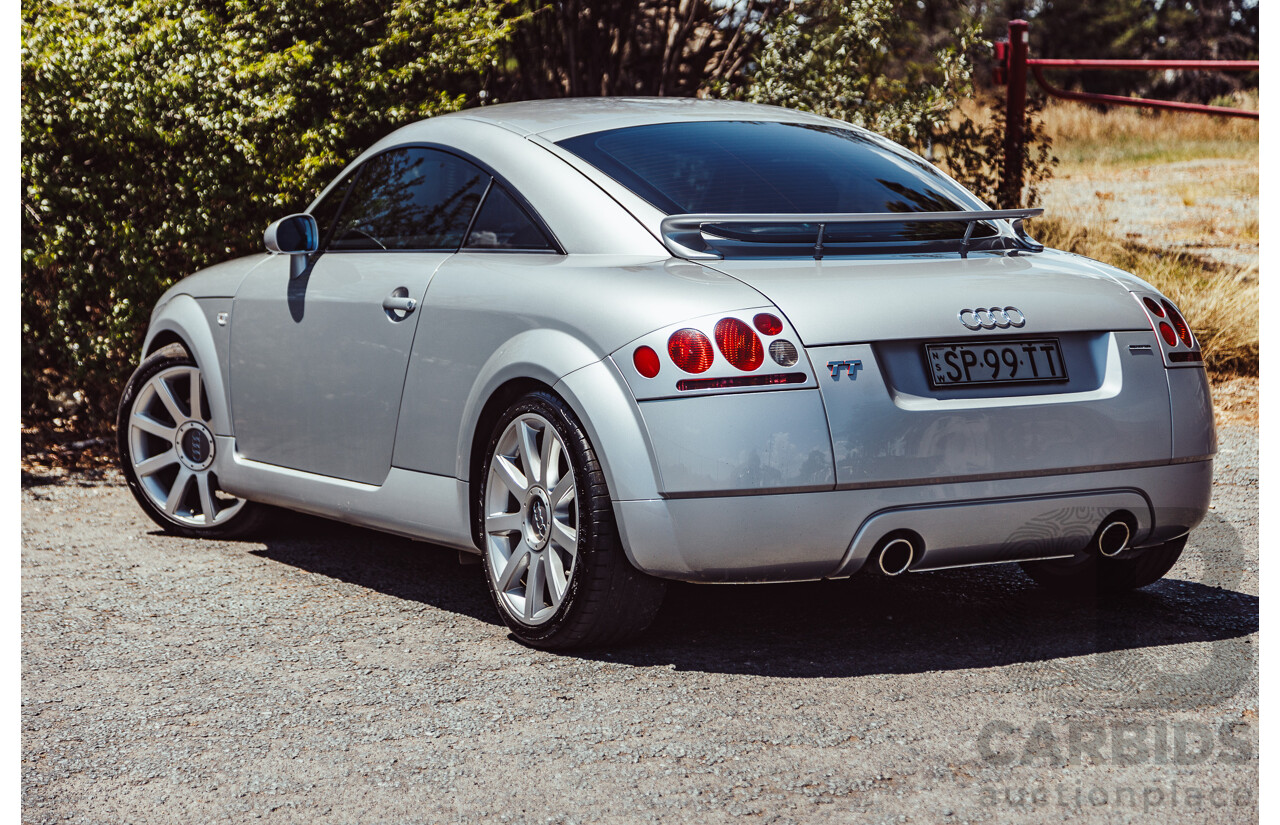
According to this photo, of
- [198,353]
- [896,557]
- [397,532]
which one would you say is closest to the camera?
[896,557]

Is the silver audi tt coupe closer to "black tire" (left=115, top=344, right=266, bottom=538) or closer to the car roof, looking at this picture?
the car roof

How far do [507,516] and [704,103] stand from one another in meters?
1.83

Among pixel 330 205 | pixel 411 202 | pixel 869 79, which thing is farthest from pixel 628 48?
pixel 411 202

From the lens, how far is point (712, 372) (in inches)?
144

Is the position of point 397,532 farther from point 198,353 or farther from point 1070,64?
point 1070,64

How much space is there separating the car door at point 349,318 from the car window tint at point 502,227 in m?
0.08

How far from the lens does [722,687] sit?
3.83 metres

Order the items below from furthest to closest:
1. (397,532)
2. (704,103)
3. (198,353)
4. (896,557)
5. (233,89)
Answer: (233,89) → (198,353) → (704,103) → (397,532) → (896,557)

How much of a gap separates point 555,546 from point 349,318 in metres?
1.33

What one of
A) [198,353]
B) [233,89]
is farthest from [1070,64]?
[198,353]

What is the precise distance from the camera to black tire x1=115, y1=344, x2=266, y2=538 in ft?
19.2

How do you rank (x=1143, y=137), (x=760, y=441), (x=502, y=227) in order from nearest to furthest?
(x=760, y=441), (x=502, y=227), (x=1143, y=137)

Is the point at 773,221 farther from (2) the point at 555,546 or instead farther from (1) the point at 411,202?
(1) the point at 411,202

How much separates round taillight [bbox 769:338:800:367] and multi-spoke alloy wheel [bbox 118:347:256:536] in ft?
9.75
